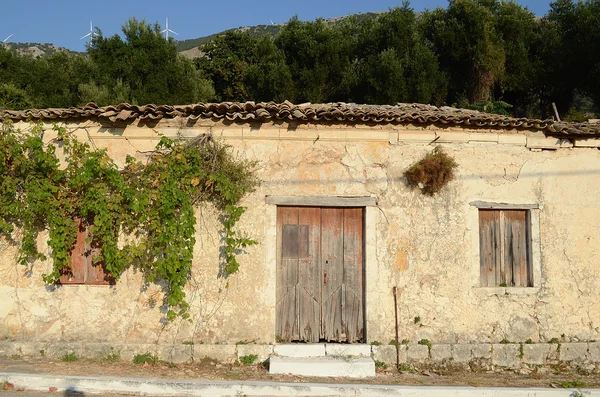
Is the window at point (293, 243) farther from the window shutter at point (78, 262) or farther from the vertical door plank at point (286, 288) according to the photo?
the window shutter at point (78, 262)

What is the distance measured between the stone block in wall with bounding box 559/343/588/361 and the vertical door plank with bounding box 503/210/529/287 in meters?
1.00

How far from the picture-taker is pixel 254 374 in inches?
265

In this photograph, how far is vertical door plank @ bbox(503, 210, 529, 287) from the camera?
303 inches

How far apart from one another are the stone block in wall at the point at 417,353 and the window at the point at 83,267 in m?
4.31

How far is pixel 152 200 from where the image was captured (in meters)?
7.22

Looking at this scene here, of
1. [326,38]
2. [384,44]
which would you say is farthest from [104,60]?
[384,44]

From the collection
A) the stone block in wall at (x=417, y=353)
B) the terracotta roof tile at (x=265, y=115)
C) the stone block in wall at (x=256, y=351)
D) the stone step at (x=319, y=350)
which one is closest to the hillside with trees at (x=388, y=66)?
the terracotta roof tile at (x=265, y=115)

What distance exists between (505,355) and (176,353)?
4.59m

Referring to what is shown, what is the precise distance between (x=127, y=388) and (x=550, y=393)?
492 cm

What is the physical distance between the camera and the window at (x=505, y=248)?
7.66 meters

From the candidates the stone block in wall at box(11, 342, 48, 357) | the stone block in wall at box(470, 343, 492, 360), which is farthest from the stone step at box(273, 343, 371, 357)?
the stone block in wall at box(11, 342, 48, 357)

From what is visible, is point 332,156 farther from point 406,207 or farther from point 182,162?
point 182,162

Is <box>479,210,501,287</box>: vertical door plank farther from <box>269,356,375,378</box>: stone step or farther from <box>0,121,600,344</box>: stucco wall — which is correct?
<box>269,356,375,378</box>: stone step

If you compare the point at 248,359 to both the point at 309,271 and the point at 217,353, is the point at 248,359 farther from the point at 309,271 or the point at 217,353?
the point at 309,271
